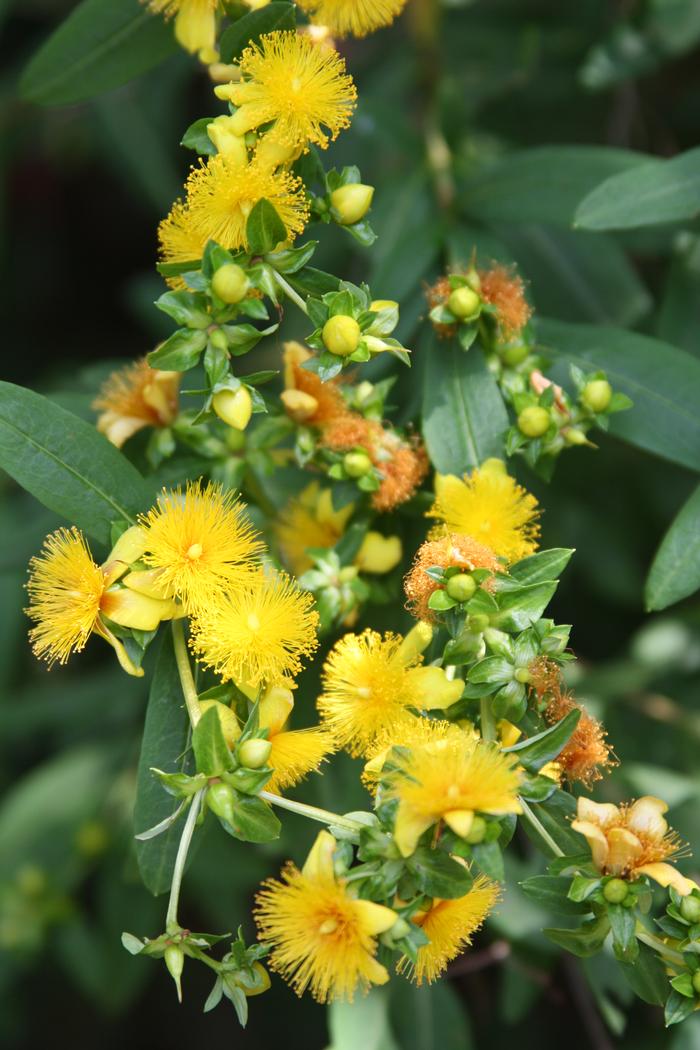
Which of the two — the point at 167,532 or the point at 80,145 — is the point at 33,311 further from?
the point at 167,532

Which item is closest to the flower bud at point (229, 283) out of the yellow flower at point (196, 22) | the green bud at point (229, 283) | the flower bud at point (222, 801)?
the green bud at point (229, 283)

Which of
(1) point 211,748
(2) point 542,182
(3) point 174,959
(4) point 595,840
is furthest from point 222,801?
(2) point 542,182

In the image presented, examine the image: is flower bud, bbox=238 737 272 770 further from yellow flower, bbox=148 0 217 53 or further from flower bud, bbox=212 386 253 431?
yellow flower, bbox=148 0 217 53

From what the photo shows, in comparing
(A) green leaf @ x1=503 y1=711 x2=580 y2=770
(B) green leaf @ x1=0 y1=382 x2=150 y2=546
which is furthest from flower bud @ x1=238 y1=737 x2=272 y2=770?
(B) green leaf @ x1=0 y1=382 x2=150 y2=546

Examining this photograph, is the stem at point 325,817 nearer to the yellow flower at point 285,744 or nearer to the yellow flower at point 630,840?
the yellow flower at point 285,744

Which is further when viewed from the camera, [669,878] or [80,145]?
[80,145]

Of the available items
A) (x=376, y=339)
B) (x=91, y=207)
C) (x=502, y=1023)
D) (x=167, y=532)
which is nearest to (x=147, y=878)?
(x=167, y=532)

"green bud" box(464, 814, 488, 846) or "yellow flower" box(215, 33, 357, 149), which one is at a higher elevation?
"yellow flower" box(215, 33, 357, 149)
